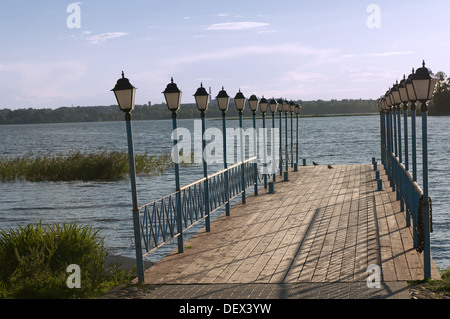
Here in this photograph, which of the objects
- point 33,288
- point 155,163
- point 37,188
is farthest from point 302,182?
point 155,163

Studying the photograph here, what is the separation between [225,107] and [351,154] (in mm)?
40726

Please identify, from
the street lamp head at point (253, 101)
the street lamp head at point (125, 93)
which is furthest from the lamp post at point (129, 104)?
the street lamp head at point (253, 101)

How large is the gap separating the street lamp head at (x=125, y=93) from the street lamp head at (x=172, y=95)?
1.53 m

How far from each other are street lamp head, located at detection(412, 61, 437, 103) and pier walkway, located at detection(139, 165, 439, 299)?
2.39 metres

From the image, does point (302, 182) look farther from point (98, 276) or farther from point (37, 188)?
point (37, 188)

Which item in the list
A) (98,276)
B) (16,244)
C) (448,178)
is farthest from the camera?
(448,178)

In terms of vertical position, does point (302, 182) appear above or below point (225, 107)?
below

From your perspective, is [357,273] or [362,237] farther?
[362,237]

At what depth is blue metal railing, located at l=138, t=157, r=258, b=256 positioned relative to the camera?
896 cm

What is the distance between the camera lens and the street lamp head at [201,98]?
11.1 m

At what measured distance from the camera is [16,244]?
9547 mm

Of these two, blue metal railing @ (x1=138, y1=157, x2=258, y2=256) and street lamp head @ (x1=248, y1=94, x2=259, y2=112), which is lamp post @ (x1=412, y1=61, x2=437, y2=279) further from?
street lamp head @ (x1=248, y1=94, x2=259, y2=112)
